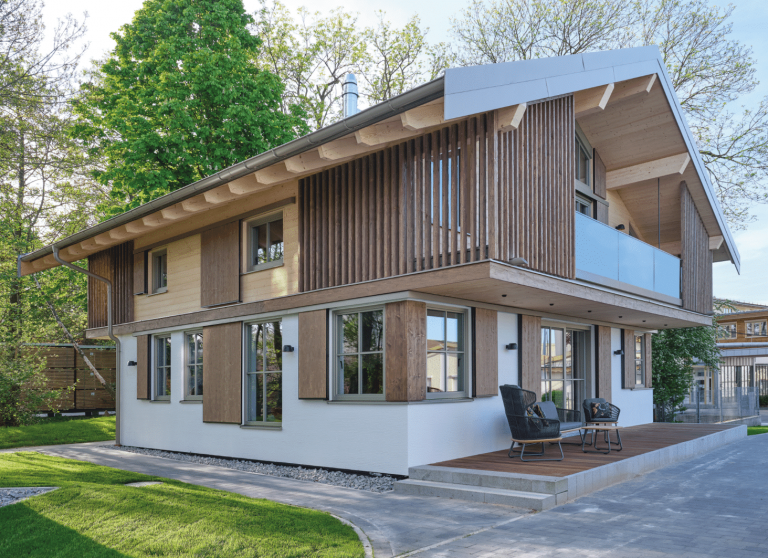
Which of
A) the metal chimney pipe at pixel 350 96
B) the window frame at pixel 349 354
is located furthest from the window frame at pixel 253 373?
the metal chimney pipe at pixel 350 96

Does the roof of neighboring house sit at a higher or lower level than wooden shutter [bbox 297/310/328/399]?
higher

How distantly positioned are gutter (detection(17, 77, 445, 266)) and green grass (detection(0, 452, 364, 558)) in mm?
4263

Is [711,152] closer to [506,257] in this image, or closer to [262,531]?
[506,257]

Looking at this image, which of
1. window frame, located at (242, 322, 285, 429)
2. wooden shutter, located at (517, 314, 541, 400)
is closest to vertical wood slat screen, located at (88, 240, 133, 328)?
window frame, located at (242, 322, 285, 429)

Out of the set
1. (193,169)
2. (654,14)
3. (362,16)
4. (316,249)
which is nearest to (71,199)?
(193,169)

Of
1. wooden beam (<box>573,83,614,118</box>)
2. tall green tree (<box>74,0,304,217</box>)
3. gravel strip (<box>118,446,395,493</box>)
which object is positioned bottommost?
gravel strip (<box>118,446,395,493</box>)

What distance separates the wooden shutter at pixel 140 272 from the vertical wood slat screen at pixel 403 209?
17.1ft

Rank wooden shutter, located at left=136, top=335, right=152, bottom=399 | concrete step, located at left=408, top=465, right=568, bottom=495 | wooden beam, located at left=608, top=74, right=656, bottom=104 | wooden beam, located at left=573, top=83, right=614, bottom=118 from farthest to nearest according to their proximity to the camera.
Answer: wooden shutter, located at left=136, top=335, right=152, bottom=399 < wooden beam, located at left=608, top=74, right=656, bottom=104 < wooden beam, located at left=573, top=83, right=614, bottom=118 < concrete step, located at left=408, top=465, right=568, bottom=495

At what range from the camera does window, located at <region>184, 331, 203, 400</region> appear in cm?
1198

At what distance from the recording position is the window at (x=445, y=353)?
28.8ft

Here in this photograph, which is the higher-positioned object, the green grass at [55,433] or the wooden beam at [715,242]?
the wooden beam at [715,242]

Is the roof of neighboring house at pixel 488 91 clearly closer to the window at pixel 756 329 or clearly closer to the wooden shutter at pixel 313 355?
the wooden shutter at pixel 313 355

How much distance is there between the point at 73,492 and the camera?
6691mm

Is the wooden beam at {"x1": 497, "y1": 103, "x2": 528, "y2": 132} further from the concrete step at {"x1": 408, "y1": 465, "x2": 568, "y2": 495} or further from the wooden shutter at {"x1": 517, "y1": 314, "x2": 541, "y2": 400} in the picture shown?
the concrete step at {"x1": 408, "y1": 465, "x2": 568, "y2": 495}
